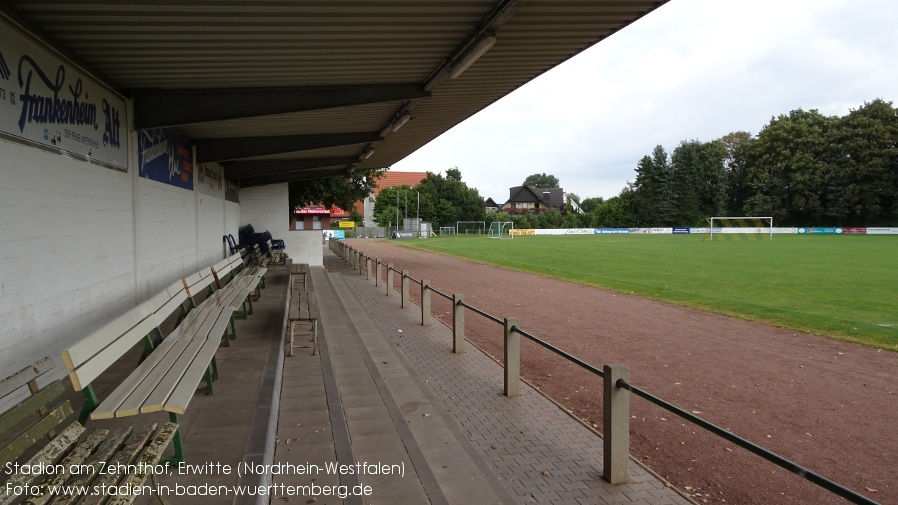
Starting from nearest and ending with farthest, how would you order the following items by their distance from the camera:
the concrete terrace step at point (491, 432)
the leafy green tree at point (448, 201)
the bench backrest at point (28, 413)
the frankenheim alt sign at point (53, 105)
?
the bench backrest at point (28, 413) < the concrete terrace step at point (491, 432) < the frankenheim alt sign at point (53, 105) < the leafy green tree at point (448, 201)

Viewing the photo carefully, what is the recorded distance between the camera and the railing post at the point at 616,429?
13.9 ft

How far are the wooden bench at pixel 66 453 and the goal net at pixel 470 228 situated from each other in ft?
231

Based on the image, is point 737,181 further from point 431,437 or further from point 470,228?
point 431,437

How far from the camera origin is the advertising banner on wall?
7719 mm

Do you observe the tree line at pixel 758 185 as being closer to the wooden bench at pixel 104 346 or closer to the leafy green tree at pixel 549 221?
the leafy green tree at pixel 549 221

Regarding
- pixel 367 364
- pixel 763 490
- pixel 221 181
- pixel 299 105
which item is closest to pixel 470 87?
pixel 299 105

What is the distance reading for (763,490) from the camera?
4.21m

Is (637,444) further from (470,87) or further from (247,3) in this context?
(470,87)

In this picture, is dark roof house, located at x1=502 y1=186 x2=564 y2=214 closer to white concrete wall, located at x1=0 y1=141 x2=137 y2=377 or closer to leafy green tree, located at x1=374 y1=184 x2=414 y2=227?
leafy green tree, located at x1=374 y1=184 x2=414 y2=227

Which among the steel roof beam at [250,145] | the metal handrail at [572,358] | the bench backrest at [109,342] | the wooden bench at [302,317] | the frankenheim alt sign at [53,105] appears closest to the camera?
the bench backrest at [109,342]

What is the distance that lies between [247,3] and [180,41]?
3.85 ft

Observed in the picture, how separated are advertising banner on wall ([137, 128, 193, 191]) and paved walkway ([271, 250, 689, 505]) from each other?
3361 millimetres

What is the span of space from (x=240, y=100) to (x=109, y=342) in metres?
4.52

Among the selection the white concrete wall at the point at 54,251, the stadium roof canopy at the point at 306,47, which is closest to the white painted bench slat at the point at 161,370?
the white concrete wall at the point at 54,251
